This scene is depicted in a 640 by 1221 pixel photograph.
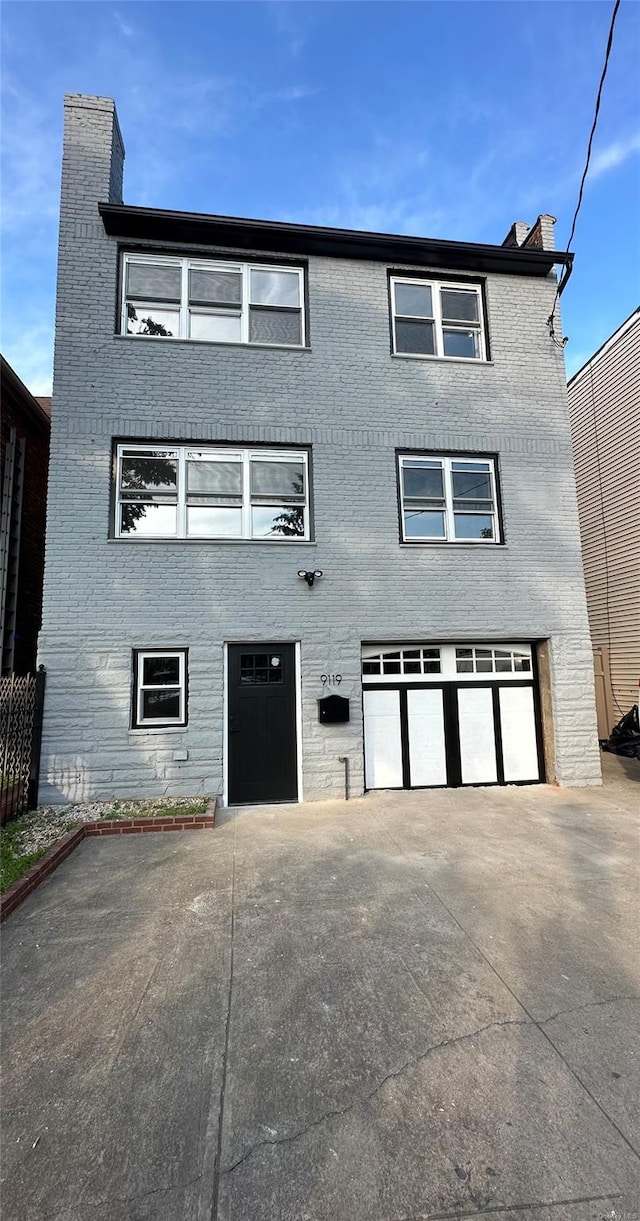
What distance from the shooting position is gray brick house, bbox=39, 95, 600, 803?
712 centimetres

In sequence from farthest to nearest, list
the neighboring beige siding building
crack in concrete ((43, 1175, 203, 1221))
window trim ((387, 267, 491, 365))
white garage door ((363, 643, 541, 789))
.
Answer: the neighboring beige siding building
window trim ((387, 267, 491, 365))
white garage door ((363, 643, 541, 789))
crack in concrete ((43, 1175, 203, 1221))

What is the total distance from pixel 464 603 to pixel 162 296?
21.1ft

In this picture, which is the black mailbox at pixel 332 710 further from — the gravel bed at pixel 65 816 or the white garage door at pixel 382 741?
the gravel bed at pixel 65 816

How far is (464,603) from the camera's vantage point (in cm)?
793

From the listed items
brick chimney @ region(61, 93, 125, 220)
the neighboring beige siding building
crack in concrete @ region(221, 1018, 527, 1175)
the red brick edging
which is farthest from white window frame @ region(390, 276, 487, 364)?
crack in concrete @ region(221, 1018, 527, 1175)

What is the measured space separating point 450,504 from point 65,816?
6749 millimetres

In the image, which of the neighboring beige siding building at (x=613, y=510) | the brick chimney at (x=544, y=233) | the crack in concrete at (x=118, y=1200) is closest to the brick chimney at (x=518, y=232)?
the brick chimney at (x=544, y=233)

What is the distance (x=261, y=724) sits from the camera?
729 cm

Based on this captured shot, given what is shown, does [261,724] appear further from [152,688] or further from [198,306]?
[198,306]

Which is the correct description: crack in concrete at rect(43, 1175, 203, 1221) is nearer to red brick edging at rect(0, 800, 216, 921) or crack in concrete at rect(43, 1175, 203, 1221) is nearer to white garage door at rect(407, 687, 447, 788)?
red brick edging at rect(0, 800, 216, 921)

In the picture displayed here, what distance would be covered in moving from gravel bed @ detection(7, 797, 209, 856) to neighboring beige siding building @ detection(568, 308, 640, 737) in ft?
31.0

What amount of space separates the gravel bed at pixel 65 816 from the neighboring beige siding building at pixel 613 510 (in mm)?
9456

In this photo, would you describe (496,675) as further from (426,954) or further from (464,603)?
(426,954)

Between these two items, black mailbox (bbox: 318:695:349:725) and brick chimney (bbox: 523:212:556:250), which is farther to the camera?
brick chimney (bbox: 523:212:556:250)
